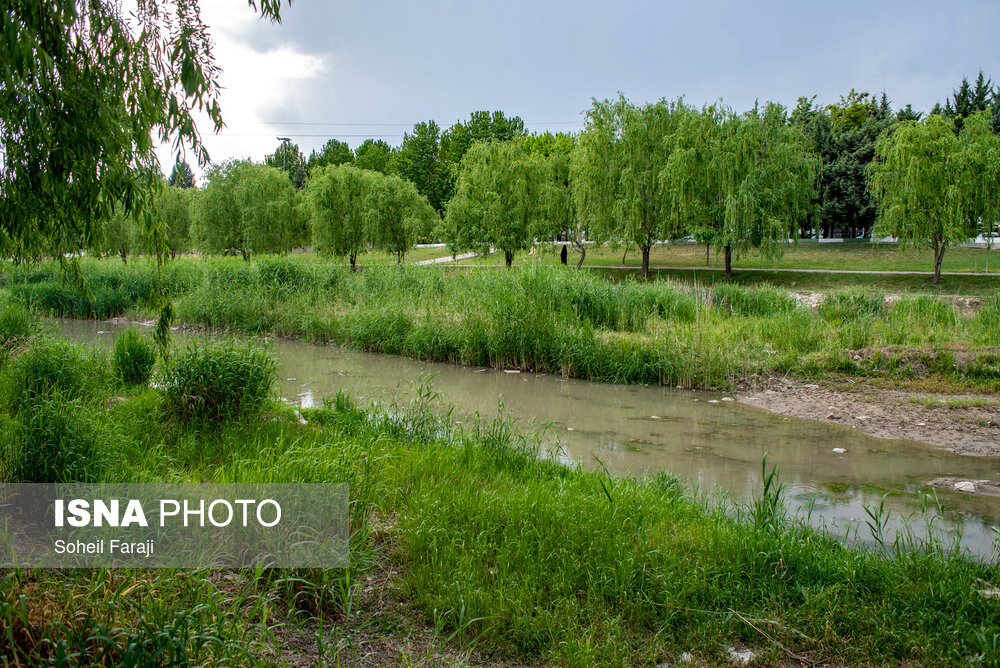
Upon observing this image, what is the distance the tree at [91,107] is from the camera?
14.8ft

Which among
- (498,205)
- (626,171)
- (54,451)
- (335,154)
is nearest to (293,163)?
(335,154)

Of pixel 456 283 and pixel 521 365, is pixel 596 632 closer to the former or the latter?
pixel 521 365

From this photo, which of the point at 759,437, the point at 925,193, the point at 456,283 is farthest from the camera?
the point at 925,193

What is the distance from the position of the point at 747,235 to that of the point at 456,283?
1505 centimetres

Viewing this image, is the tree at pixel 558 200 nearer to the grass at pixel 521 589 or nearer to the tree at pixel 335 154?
the grass at pixel 521 589

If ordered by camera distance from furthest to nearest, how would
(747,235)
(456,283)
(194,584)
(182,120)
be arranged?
1. (747,235)
2. (456,283)
3. (182,120)
4. (194,584)

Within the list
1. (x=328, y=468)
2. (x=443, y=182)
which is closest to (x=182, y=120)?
(x=328, y=468)

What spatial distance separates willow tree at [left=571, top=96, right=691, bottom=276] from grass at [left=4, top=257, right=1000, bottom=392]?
37.5 ft

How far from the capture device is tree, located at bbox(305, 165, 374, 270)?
34.9 metres

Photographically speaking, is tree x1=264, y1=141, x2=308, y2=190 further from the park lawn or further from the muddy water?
the muddy water

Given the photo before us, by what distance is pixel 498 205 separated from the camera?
3431cm

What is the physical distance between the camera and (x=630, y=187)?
3027 cm

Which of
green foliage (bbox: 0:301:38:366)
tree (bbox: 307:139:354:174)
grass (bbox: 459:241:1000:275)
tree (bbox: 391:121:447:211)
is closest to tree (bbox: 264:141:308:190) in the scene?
tree (bbox: 307:139:354:174)

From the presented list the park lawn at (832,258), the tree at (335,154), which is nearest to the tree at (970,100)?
the park lawn at (832,258)
